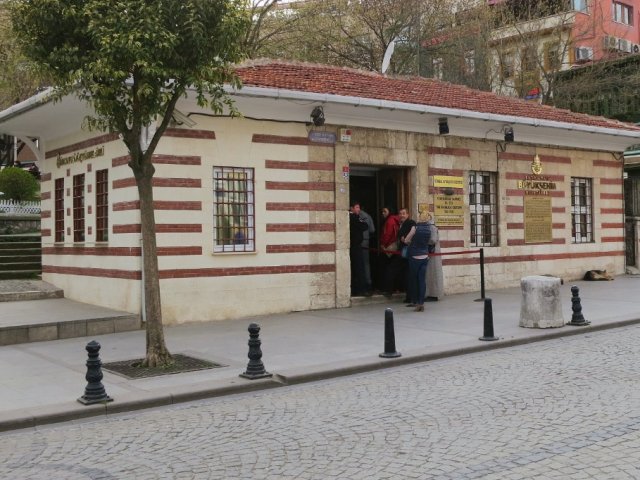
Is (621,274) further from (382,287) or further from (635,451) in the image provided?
(635,451)

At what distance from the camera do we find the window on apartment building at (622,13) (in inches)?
1818

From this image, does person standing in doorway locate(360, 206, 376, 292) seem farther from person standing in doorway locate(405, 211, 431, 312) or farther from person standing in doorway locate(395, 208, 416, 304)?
person standing in doorway locate(405, 211, 431, 312)

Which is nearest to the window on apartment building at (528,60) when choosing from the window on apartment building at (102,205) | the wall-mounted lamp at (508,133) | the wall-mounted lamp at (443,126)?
the wall-mounted lamp at (508,133)

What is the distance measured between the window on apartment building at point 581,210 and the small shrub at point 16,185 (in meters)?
20.7

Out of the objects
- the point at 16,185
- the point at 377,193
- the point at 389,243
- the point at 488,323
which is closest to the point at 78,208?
the point at 389,243

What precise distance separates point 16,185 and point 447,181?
1919cm

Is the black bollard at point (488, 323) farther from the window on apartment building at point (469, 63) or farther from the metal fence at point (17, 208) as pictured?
the window on apartment building at point (469, 63)

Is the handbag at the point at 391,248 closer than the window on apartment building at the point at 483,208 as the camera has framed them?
Yes

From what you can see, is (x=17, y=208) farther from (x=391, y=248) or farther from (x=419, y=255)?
(x=419, y=255)

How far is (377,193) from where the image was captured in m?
16.6

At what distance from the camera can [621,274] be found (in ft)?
66.2

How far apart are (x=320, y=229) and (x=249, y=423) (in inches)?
314

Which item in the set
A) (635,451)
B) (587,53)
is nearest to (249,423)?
(635,451)

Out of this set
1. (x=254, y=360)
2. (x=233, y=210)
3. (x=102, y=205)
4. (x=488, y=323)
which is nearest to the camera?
(x=254, y=360)
